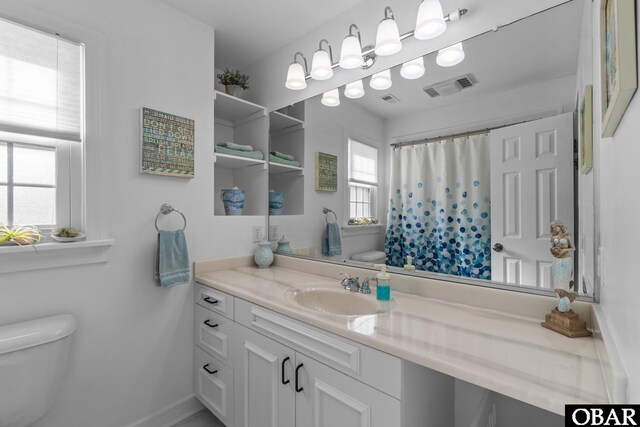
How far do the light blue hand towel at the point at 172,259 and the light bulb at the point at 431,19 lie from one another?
1.63 metres

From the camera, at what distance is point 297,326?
1.17m

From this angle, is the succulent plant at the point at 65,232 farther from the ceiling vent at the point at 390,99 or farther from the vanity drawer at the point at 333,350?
the ceiling vent at the point at 390,99

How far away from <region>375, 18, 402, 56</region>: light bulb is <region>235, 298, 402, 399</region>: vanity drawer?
1341mm

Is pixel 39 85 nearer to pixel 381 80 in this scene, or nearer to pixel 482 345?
pixel 381 80

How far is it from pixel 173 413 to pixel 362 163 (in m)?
1.84

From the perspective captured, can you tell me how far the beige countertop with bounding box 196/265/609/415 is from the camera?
687mm

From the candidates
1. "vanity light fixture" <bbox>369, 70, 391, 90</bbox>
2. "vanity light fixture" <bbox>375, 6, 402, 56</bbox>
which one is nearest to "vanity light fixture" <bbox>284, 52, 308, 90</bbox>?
"vanity light fixture" <bbox>369, 70, 391, 90</bbox>

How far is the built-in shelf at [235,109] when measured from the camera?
2038 mm

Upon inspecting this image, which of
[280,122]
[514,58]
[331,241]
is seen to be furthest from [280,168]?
[514,58]

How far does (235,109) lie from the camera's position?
2.18 meters

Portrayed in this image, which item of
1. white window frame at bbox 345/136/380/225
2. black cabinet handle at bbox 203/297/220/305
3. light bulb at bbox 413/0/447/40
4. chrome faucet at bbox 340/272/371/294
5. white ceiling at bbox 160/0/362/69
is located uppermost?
white ceiling at bbox 160/0/362/69

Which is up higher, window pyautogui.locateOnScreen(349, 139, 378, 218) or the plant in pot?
the plant in pot

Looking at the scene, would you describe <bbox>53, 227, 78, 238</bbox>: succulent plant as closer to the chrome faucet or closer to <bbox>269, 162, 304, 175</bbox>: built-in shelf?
<bbox>269, 162, 304, 175</bbox>: built-in shelf

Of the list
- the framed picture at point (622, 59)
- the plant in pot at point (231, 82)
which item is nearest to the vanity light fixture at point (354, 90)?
the plant in pot at point (231, 82)
